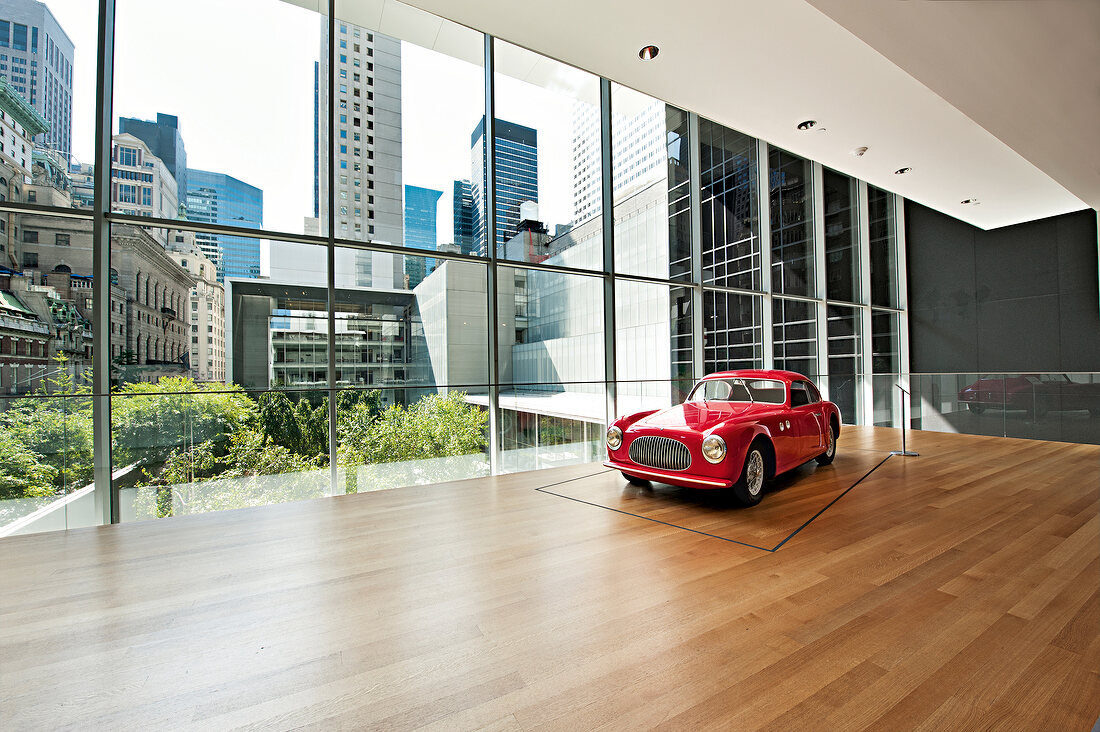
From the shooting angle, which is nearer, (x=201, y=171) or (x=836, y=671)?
(x=836, y=671)

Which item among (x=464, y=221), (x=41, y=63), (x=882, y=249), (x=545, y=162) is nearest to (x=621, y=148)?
(x=545, y=162)

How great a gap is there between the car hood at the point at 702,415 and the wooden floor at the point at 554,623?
2.41 ft

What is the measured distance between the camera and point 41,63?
3.77 m

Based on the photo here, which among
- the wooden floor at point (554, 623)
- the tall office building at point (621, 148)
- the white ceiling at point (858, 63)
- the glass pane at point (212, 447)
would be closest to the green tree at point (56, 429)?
the glass pane at point (212, 447)

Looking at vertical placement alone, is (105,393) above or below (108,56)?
below

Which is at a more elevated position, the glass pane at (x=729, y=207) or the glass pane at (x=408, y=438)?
the glass pane at (x=729, y=207)

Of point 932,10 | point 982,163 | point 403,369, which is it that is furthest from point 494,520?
point 982,163

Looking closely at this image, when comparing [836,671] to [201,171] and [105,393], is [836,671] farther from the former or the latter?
[201,171]

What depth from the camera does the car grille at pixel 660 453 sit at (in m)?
3.79

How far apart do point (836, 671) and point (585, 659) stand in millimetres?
892

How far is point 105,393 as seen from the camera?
148 inches

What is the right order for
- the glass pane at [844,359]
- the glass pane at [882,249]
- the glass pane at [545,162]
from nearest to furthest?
the glass pane at [545,162] < the glass pane at [844,359] < the glass pane at [882,249]

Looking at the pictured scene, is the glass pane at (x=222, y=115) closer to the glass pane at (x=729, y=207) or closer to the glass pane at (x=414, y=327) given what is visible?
the glass pane at (x=414, y=327)

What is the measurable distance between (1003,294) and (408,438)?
467 inches
